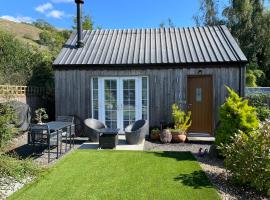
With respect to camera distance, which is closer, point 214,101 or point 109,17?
point 214,101

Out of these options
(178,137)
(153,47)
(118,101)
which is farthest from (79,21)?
(178,137)

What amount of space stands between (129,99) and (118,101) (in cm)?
43

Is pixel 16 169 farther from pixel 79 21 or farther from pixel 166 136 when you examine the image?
pixel 79 21

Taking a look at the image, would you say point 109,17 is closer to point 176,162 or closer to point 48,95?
point 48,95

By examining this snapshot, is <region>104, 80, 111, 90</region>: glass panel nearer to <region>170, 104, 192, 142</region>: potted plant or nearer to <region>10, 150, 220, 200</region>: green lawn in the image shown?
<region>170, 104, 192, 142</region>: potted plant

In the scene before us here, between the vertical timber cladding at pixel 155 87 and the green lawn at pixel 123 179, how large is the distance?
124 inches

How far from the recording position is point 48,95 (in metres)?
14.0

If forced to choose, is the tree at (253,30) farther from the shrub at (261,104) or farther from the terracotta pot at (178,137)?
the terracotta pot at (178,137)

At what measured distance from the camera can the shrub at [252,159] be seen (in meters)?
5.14

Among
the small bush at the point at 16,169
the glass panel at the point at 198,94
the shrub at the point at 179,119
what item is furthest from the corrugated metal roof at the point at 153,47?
the small bush at the point at 16,169

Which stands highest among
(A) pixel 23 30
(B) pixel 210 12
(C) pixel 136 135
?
(A) pixel 23 30

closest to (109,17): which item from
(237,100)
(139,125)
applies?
(139,125)

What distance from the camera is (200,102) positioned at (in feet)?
35.8

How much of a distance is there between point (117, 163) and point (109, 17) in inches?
912
